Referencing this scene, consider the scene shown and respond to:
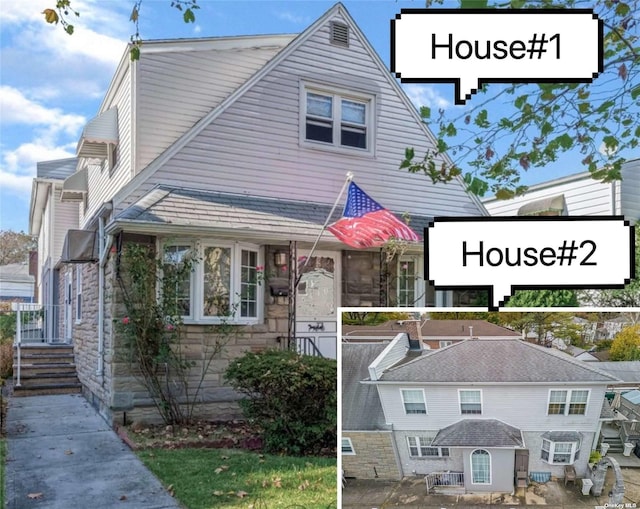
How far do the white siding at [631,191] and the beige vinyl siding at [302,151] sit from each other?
4.32m

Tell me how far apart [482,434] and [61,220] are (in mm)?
16205

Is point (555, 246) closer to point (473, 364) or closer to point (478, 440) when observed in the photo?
point (473, 364)

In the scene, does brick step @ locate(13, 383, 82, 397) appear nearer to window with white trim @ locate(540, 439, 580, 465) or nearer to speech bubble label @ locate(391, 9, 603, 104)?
speech bubble label @ locate(391, 9, 603, 104)

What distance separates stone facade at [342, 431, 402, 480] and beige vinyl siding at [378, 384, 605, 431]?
9 centimetres

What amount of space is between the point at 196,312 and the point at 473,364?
22.0ft

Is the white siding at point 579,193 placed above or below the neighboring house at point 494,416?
above

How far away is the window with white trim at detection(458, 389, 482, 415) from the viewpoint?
94.4 inches

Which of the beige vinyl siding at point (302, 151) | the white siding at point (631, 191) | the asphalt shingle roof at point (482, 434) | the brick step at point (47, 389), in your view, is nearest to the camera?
the asphalt shingle roof at point (482, 434)

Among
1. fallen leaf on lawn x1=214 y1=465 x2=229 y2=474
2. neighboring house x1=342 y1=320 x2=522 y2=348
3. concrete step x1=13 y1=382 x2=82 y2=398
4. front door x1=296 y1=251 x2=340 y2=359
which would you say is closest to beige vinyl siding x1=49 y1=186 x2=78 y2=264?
concrete step x1=13 y1=382 x2=82 y2=398

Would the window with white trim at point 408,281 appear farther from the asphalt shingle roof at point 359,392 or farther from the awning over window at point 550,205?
the asphalt shingle roof at point 359,392

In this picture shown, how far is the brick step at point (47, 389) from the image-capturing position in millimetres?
11625

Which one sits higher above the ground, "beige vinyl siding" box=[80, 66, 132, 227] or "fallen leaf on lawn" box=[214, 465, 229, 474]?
"beige vinyl siding" box=[80, 66, 132, 227]

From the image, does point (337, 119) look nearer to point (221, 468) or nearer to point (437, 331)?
point (221, 468)

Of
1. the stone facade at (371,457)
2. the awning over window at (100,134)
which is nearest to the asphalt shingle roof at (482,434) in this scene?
the stone facade at (371,457)
